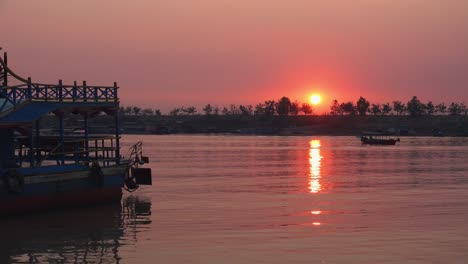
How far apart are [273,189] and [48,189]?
18.5 metres

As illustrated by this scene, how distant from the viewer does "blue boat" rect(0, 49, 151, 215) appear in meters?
33.5

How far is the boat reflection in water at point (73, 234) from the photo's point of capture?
2580cm

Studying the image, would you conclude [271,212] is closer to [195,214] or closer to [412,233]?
[195,214]

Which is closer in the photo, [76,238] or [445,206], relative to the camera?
[76,238]

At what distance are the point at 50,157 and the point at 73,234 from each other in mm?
9298

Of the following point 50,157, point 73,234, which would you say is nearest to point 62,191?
point 50,157

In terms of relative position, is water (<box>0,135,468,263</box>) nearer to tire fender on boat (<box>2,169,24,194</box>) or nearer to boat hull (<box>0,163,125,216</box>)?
boat hull (<box>0,163,125,216</box>)

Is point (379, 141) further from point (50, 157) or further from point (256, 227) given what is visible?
point (256, 227)

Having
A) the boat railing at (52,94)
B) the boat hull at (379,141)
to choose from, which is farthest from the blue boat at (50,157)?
the boat hull at (379,141)

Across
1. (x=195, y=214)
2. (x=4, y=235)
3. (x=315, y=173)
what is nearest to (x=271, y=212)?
(x=195, y=214)

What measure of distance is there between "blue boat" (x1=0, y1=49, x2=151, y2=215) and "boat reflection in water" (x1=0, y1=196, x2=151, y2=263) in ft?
2.28

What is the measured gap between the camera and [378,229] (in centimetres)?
3120

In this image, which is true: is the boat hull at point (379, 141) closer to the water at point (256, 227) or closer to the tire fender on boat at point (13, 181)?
the water at point (256, 227)

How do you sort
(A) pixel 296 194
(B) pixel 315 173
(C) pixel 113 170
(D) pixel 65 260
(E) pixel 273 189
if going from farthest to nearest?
(B) pixel 315 173 → (E) pixel 273 189 → (A) pixel 296 194 → (C) pixel 113 170 → (D) pixel 65 260
